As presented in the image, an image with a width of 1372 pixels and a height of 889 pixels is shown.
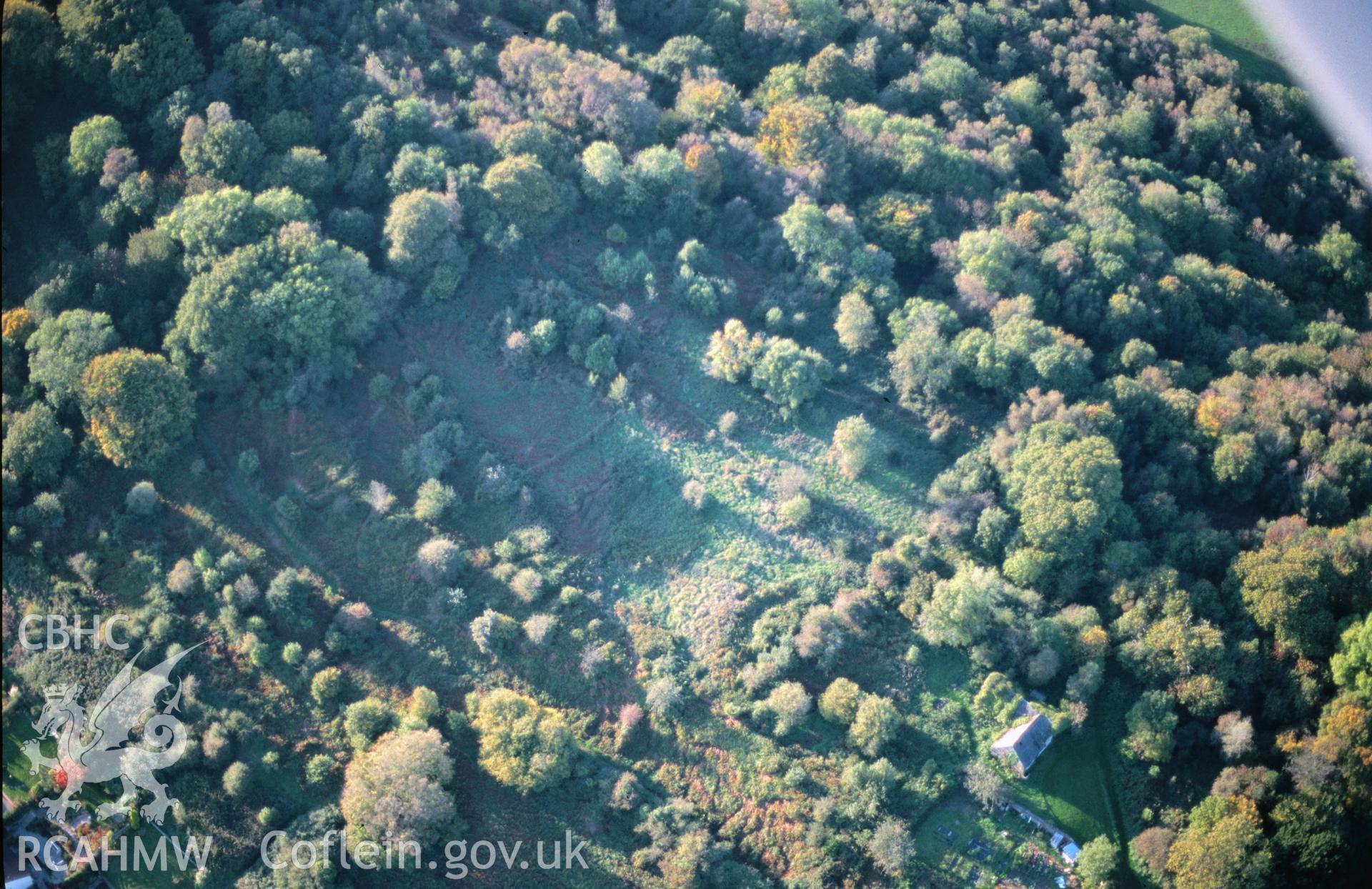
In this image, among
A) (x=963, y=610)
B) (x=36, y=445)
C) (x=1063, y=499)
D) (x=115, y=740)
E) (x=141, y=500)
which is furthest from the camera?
(x=1063, y=499)

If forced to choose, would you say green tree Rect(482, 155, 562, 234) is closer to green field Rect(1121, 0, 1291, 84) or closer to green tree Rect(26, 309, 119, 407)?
green tree Rect(26, 309, 119, 407)

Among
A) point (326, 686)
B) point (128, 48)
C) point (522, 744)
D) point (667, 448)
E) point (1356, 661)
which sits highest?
point (1356, 661)

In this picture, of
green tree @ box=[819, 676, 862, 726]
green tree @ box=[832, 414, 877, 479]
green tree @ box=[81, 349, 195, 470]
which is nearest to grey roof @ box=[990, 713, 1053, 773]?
green tree @ box=[819, 676, 862, 726]

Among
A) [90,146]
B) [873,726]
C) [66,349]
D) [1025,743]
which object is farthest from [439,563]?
[90,146]

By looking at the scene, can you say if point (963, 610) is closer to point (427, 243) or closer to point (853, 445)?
point (853, 445)

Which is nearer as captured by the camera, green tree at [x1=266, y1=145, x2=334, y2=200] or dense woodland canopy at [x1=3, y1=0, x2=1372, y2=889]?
dense woodland canopy at [x1=3, y1=0, x2=1372, y2=889]

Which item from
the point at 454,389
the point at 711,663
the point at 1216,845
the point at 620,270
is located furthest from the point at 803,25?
the point at 1216,845
